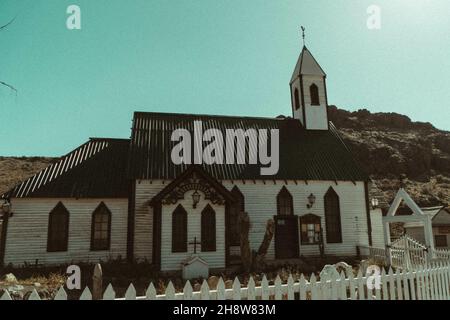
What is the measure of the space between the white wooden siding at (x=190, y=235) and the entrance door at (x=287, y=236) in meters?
4.73

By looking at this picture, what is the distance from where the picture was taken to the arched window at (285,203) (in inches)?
851

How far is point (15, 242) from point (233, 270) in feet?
39.2

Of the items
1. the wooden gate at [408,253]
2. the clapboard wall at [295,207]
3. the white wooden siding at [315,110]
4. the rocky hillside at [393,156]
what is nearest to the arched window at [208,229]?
the clapboard wall at [295,207]

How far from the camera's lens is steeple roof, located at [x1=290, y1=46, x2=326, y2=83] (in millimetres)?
27422

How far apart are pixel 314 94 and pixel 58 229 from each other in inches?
832

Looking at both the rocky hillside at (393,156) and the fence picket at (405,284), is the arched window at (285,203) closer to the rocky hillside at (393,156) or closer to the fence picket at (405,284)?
the fence picket at (405,284)

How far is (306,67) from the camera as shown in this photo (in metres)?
27.6

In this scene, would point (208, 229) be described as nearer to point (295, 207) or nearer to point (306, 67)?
point (295, 207)

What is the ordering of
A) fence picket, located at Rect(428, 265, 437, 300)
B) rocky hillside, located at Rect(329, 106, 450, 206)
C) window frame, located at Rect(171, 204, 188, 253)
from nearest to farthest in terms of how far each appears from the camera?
fence picket, located at Rect(428, 265, 437, 300)
window frame, located at Rect(171, 204, 188, 253)
rocky hillside, located at Rect(329, 106, 450, 206)

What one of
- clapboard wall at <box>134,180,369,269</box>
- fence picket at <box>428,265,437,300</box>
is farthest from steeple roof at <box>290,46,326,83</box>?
fence picket at <box>428,265,437,300</box>

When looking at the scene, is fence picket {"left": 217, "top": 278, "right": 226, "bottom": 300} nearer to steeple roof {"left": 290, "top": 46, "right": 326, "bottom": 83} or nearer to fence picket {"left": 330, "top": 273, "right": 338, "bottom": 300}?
fence picket {"left": 330, "top": 273, "right": 338, "bottom": 300}

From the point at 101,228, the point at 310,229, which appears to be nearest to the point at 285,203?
the point at 310,229

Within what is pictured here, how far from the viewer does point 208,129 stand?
24141 millimetres

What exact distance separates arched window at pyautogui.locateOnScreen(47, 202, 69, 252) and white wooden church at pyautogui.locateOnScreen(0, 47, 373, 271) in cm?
5
